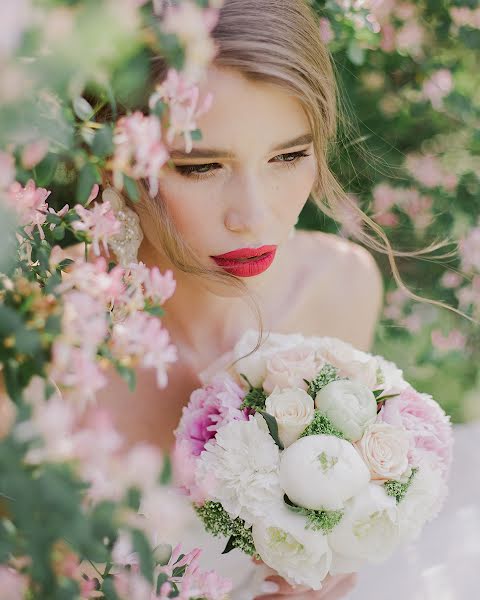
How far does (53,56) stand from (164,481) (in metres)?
0.45

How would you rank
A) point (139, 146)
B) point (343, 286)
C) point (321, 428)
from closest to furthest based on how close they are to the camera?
point (139, 146)
point (321, 428)
point (343, 286)

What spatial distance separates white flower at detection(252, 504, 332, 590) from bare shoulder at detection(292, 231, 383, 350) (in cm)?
118

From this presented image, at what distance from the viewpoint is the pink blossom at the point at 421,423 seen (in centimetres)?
156

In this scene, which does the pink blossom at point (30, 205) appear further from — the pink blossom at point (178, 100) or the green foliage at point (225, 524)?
the green foliage at point (225, 524)

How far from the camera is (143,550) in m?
0.76

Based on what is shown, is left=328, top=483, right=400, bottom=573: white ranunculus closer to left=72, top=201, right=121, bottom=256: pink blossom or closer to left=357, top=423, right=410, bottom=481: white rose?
left=357, top=423, right=410, bottom=481: white rose

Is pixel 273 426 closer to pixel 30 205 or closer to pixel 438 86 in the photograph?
pixel 30 205

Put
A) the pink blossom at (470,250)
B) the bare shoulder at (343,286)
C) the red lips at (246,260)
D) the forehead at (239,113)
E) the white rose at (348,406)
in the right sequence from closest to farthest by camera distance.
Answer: the white rose at (348,406), the forehead at (239,113), the red lips at (246,260), the bare shoulder at (343,286), the pink blossom at (470,250)

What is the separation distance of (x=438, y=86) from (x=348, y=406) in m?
1.78

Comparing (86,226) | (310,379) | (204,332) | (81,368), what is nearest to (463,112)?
(204,332)

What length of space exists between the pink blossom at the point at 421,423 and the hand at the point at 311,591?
1.42 feet

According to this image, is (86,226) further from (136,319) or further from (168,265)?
(168,265)

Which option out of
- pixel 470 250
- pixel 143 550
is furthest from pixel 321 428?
pixel 470 250

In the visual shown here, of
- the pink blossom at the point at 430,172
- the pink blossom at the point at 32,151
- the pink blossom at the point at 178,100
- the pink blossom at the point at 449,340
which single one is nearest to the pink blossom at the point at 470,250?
the pink blossom at the point at 430,172
